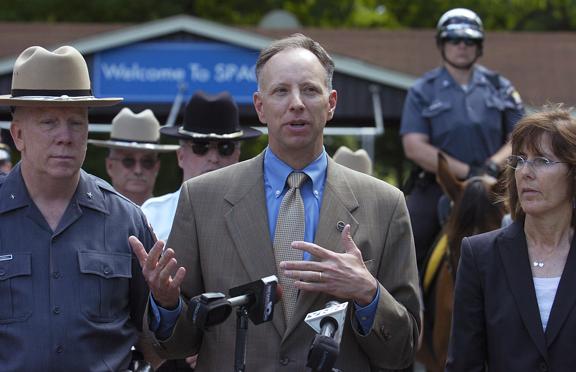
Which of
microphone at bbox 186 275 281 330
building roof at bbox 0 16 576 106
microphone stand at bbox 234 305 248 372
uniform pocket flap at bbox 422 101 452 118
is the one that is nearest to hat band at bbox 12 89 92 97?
microphone at bbox 186 275 281 330

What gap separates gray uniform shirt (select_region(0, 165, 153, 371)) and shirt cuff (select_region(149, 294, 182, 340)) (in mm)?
261

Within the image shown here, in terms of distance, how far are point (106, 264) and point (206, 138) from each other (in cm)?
281

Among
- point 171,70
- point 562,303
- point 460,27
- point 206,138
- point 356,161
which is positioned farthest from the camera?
point 171,70

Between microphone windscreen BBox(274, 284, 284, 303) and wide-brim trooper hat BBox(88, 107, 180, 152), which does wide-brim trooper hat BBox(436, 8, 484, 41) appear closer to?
wide-brim trooper hat BBox(88, 107, 180, 152)

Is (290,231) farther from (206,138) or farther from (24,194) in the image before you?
(206,138)

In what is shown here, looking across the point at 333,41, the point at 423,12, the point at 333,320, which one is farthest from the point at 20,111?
the point at 423,12

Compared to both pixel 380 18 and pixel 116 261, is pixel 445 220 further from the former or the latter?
pixel 380 18

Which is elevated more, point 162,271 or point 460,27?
point 460,27

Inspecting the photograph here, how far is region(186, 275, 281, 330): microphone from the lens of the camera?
13.1ft

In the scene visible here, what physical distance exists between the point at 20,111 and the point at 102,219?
0.59m

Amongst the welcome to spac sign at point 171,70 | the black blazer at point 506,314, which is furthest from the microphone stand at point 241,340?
the welcome to spac sign at point 171,70

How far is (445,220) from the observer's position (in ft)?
30.8

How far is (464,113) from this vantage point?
9969 millimetres

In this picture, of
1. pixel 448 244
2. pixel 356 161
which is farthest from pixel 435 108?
pixel 448 244
